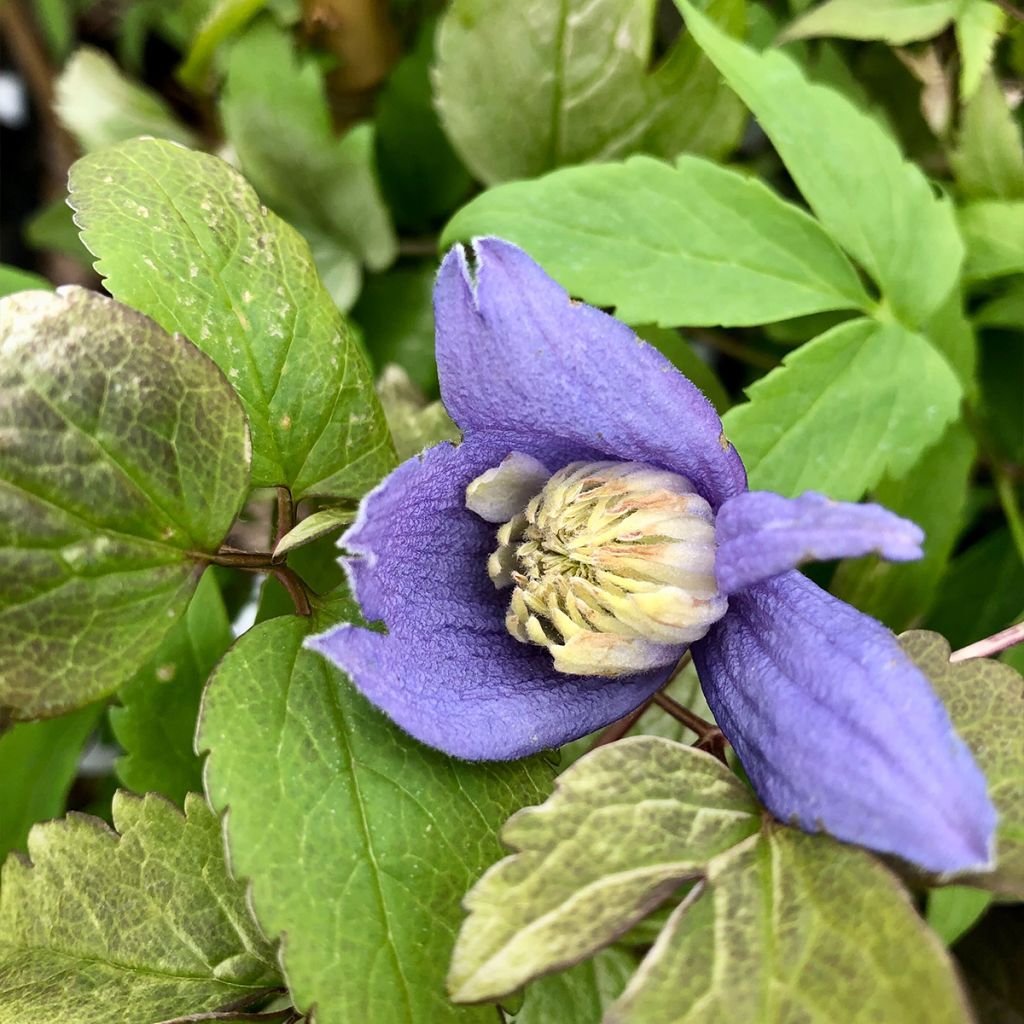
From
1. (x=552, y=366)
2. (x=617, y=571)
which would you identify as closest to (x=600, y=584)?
(x=617, y=571)

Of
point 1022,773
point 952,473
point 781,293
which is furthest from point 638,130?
point 1022,773

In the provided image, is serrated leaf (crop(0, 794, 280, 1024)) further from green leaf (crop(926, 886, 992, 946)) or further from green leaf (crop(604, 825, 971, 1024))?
green leaf (crop(926, 886, 992, 946))

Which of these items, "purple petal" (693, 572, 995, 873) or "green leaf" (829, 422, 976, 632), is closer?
"purple petal" (693, 572, 995, 873)

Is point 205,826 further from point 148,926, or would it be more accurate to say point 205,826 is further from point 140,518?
point 140,518

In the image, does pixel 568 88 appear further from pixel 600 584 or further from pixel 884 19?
pixel 600 584

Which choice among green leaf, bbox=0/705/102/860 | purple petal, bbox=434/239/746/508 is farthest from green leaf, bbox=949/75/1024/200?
green leaf, bbox=0/705/102/860

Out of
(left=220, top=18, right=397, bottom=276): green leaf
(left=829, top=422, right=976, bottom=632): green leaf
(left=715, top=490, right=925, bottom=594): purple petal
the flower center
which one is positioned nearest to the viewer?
(left=715, top=490, right=925, bottom=594): purple petal

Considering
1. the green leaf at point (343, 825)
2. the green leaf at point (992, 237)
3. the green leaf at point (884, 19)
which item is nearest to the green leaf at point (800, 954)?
the green leaf at point (343, 825)
